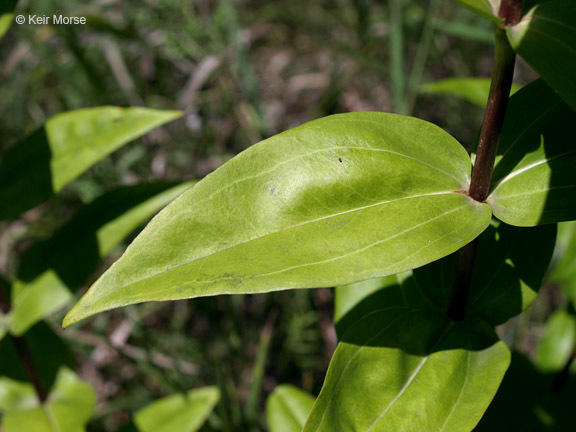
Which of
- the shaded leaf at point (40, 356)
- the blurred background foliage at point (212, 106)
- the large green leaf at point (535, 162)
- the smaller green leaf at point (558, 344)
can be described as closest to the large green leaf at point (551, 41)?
the large green leaf at point (535, 162)

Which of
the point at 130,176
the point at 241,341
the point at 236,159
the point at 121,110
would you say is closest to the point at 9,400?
the point at 241,341

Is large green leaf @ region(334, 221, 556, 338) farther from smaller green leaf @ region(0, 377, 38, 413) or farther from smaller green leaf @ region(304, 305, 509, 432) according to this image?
smaller green leaf @ region(0, 377, 38, 413)

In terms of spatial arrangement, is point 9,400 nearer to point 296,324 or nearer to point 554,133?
point 296,324

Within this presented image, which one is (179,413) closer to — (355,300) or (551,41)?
(355,300)

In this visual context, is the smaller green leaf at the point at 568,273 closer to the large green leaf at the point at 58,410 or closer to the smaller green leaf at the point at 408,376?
the smaller green leaf at the point at 408,376

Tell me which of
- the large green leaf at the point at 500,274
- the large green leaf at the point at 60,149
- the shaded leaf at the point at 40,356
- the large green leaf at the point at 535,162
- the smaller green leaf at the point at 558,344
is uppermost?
the large green leaf at the point at 60,149

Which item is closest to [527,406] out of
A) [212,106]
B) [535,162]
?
[535,162]
